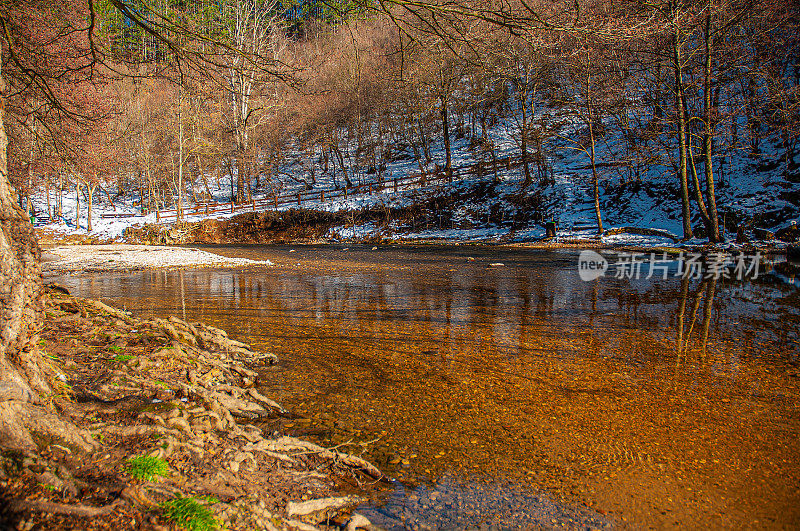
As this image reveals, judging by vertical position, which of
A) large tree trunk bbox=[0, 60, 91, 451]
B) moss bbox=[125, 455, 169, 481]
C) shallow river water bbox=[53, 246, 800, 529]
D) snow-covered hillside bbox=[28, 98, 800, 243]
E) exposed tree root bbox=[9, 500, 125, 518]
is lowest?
shallow river water bbox=[53, 246, 800, 529]

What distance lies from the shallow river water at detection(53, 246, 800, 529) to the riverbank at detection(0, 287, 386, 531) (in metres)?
0.36

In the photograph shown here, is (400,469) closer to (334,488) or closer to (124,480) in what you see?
(334,488)

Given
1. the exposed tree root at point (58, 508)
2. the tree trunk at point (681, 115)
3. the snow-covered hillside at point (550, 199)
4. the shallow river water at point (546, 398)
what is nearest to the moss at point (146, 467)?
the exposed tree root at point (58, 508)

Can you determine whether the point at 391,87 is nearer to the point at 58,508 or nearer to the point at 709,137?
the point at 709,137

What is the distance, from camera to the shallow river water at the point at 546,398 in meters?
2.56

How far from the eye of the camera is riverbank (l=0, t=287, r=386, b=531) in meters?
1.72

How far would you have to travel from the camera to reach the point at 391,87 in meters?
36.0

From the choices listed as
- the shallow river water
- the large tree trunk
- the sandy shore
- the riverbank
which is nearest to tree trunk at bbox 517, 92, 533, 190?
the sandy shore

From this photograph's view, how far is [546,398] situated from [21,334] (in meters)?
3.99

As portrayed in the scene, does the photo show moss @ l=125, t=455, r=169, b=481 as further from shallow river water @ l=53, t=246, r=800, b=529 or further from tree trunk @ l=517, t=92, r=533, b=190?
tree trunk @ l=517, t=92, r=533, b=190

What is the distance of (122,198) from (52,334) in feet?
194

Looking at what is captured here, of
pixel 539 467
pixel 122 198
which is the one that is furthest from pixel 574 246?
pixel 122 198

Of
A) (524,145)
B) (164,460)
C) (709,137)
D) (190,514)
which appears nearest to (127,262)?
(164,460)

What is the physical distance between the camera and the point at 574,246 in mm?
21875
